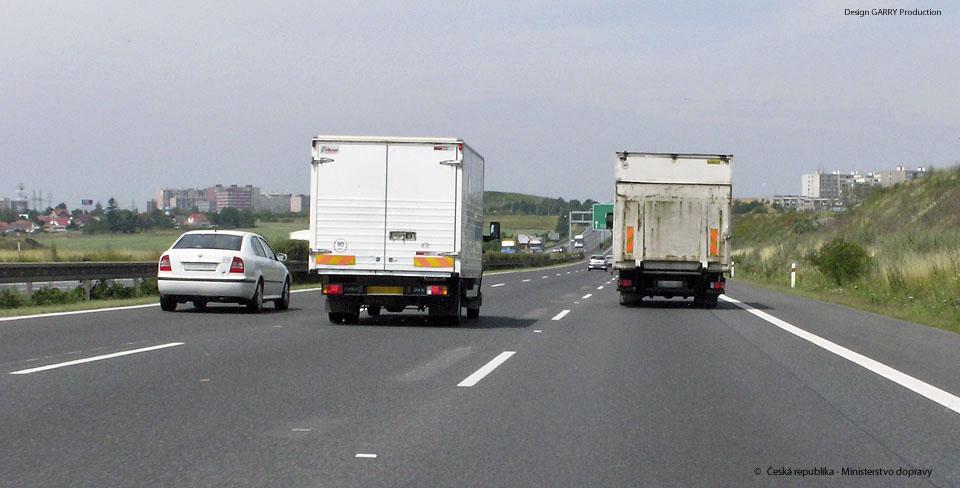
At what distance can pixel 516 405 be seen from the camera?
894cm

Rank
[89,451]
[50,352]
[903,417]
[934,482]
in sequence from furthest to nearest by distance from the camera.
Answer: [50,352] < [903,417] < [89,451] < [934,482]

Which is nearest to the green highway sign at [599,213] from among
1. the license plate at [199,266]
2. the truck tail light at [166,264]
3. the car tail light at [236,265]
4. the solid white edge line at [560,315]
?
the solid white edge line at [560,315]

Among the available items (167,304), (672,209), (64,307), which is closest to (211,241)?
(167,304)

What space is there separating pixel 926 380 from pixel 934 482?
16.3 ft

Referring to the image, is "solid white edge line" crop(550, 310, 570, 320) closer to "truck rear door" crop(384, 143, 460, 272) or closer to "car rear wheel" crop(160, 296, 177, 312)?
"truck rear door" crop(384, 143, 460, 272)

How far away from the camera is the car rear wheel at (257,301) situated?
20188 mm

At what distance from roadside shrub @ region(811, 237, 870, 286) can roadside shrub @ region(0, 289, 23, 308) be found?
76.8ft

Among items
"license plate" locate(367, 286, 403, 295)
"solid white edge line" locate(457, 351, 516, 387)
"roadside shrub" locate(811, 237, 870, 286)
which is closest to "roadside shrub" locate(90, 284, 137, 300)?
"license plate" locate(367, 286, 403, 295)

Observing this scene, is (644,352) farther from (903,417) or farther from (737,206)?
(737,206)

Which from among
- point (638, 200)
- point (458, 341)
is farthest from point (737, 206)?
point (458, 341)

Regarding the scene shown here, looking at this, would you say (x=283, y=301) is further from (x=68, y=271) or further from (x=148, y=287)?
(x=148, y=287)

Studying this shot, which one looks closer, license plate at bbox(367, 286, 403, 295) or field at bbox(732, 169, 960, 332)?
license plate at bbox(367, 286, 403, 295)

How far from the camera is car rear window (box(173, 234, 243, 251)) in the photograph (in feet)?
65.4

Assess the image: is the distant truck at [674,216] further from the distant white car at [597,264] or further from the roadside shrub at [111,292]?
the distant white car at [597,264]
